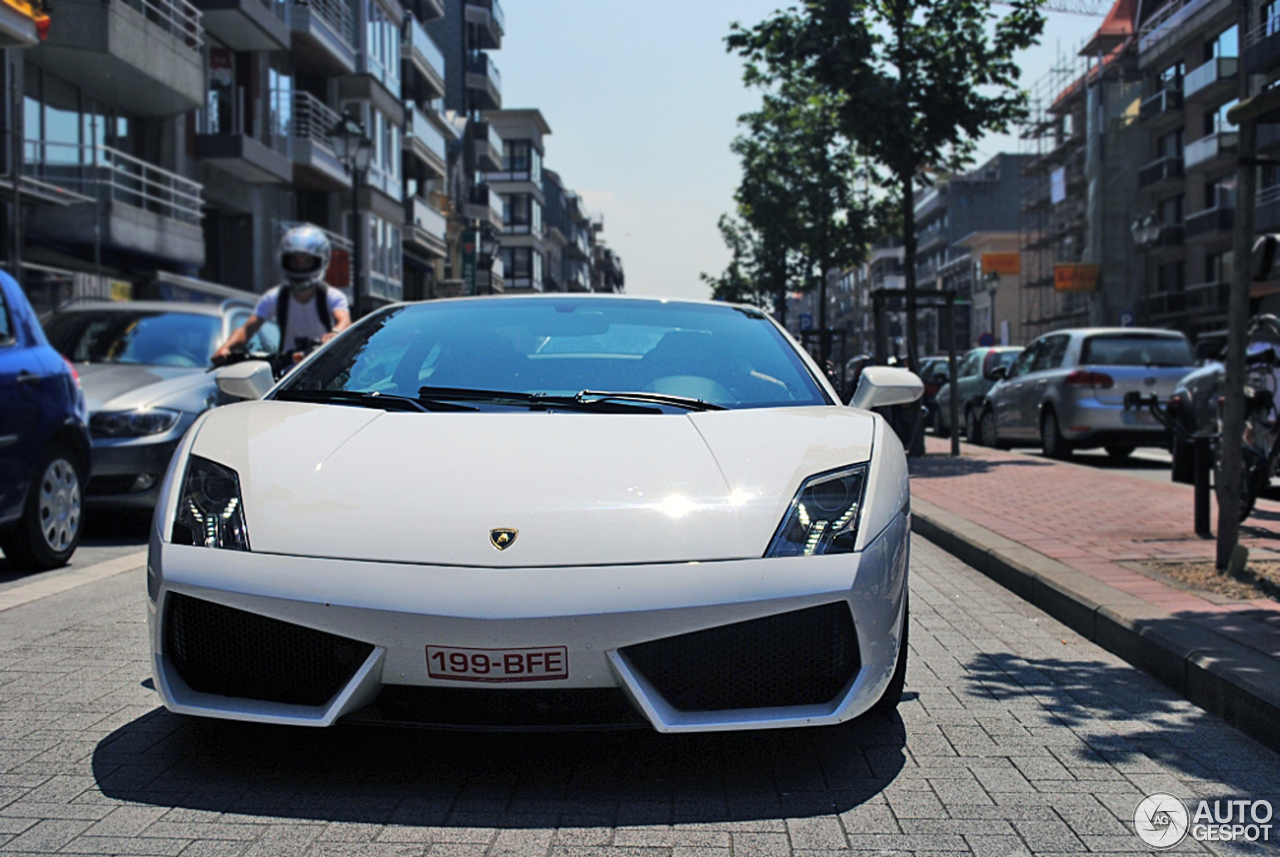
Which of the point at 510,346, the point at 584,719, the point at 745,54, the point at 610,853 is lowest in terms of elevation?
the point at 610,853

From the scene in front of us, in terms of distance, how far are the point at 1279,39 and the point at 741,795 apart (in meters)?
4.44

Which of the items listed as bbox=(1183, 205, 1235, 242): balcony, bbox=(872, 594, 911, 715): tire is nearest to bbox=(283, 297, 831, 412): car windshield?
bbox=(872, 594, 911, 715): tire

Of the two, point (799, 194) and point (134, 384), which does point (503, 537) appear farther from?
point (799, 194)

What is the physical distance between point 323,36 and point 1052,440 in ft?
75.7

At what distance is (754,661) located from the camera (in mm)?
3098

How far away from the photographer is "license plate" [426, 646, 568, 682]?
2.99 metres

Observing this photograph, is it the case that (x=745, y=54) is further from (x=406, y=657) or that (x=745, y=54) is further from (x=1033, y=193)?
(x=1033, y=193)

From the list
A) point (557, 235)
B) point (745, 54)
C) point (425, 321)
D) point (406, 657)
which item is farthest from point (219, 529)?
point (557, 235)

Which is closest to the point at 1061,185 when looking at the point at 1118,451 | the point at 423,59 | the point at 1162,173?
the point at 1162,173

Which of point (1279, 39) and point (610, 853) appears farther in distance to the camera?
point (1279, 39)

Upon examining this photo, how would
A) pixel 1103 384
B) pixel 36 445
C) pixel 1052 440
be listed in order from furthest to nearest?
pixel 1052 440, pixel 1103 384, pixel 36 445

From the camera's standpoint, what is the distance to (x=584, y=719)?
3.09m

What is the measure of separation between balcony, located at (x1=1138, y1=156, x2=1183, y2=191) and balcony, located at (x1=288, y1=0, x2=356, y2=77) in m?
31.3

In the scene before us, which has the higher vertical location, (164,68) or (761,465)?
(164,68)
